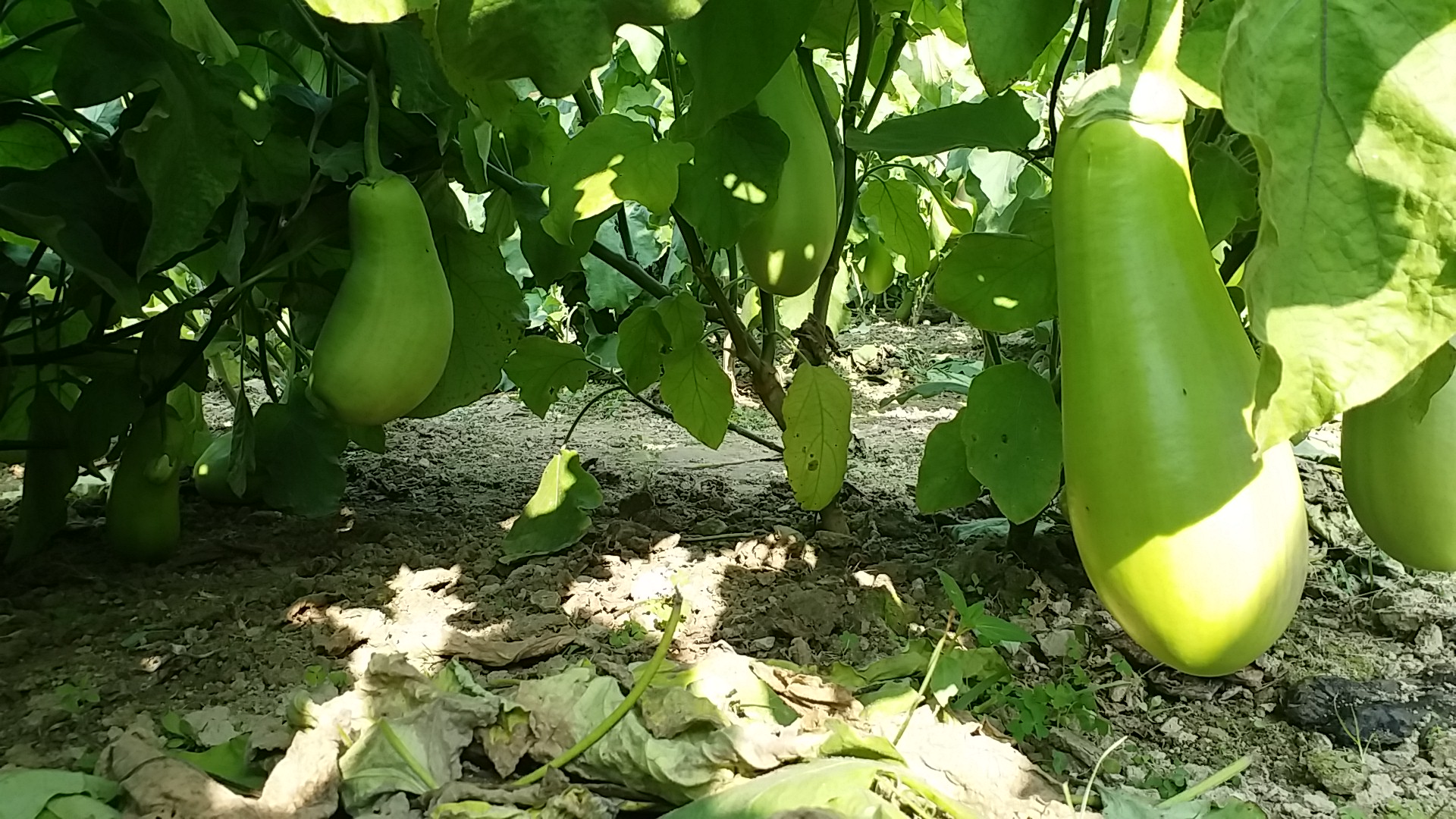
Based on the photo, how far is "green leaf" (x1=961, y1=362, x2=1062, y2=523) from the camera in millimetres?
1103

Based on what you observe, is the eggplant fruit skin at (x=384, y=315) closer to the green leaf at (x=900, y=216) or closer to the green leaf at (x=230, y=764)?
the green leaf at (x=230, y=764)

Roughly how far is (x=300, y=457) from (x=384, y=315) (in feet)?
1.86

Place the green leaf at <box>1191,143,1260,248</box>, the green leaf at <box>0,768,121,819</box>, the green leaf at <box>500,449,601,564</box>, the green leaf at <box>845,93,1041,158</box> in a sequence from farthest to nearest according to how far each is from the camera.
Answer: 1. the green leaf at <box>500,449,601,564</box>
2. the green leaf at <box>845,93,1041,158</box>
3. the green leaf at <box>1191,143,1260,248</box>
4. the green leaf at <box>0,768,121,819</box>

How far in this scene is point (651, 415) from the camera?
288 cm

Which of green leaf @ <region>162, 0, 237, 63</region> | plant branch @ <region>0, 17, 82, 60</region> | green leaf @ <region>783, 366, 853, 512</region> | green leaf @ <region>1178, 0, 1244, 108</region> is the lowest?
green leaf @ <region>783, 366, 853, 512</region>

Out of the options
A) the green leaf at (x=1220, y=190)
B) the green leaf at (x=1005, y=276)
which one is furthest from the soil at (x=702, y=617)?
the green leaf at (x=1220, y=190)

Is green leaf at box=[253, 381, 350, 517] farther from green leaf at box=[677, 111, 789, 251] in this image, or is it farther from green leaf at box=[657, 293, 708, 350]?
green leaf at box=[677, 111, 789, 251]

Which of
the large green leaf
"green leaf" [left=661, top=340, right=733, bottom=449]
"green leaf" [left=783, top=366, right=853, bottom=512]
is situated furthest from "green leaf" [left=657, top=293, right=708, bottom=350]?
the large green leaf

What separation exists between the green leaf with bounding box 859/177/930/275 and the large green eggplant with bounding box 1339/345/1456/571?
3.52 ft

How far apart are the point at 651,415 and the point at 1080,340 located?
2.44 m

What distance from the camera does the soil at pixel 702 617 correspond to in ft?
3.32

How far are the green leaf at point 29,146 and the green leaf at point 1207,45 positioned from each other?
4.73 feet

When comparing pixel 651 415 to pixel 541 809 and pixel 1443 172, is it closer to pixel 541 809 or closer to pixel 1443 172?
pixel 541 809

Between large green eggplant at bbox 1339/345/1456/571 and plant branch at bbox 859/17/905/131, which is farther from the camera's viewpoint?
plant branch at bbox 859/17/905/131
